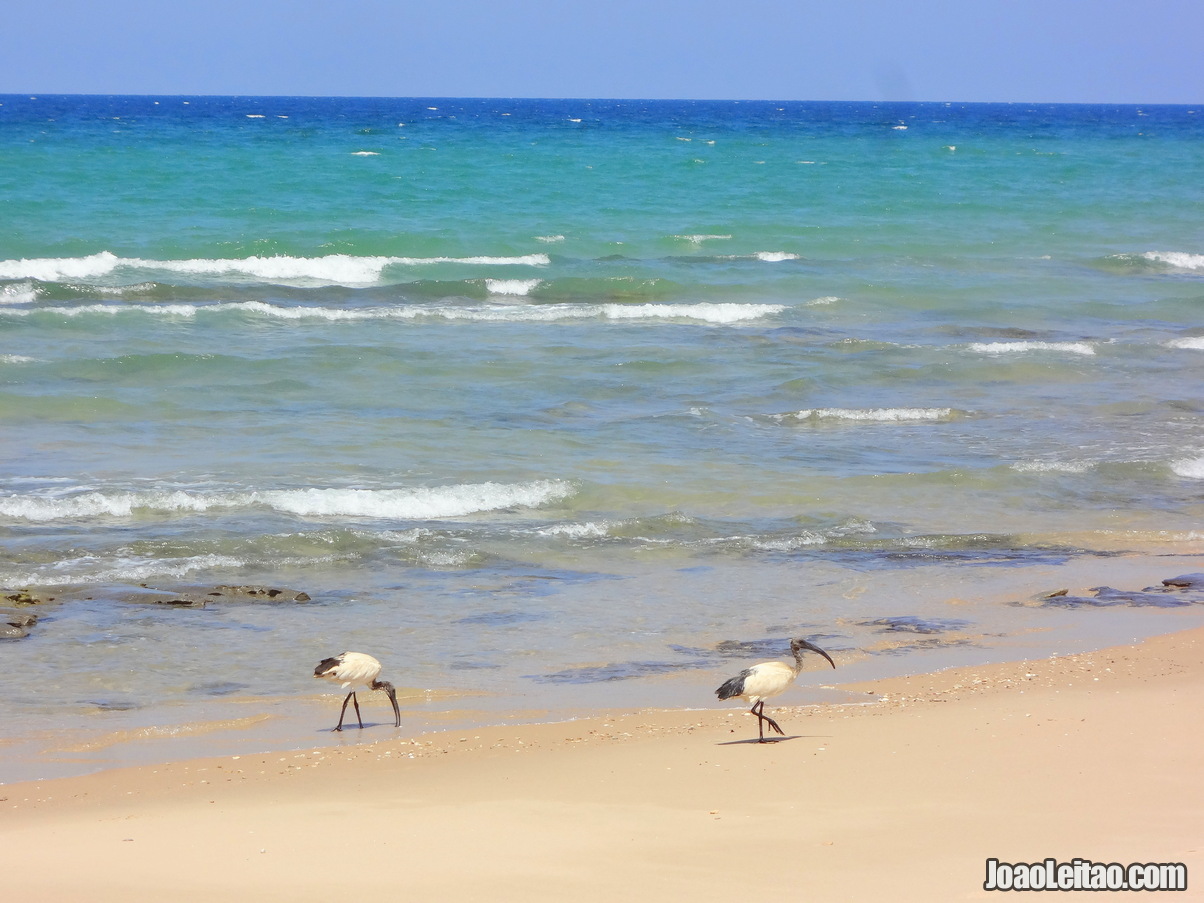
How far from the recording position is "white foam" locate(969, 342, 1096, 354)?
65.2 feet

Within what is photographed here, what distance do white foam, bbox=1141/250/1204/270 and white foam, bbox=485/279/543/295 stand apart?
13728 mm

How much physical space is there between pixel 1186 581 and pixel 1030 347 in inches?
428

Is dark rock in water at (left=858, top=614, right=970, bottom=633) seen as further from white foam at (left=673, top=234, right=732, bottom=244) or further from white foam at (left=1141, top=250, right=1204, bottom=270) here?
white foam at (left=1141, top=250, right=1204, bottom=270)

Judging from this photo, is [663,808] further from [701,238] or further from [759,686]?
[701,238]

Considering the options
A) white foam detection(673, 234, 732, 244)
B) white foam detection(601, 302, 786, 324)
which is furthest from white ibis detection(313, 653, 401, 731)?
white foam detection(673, 234, 732, 244)

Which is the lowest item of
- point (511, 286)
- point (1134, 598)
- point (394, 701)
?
point (394, 701)

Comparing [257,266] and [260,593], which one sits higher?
[257,266]

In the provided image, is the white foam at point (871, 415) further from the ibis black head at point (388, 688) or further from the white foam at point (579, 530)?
the ibis black head at point (388, 688)

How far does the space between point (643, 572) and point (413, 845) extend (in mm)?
5196

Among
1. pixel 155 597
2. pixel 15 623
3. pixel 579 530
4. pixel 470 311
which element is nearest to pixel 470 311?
pixel 470 311

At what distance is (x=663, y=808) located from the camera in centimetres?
572

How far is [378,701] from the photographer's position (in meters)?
7.79

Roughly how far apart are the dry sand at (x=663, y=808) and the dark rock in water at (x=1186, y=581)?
8.72ft

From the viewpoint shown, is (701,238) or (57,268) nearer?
(57,268)
